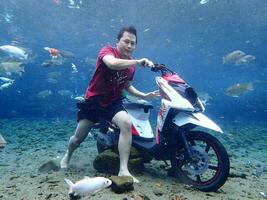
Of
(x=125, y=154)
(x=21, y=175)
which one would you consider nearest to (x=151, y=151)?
(x=125, y=154)

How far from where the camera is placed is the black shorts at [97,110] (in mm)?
5250

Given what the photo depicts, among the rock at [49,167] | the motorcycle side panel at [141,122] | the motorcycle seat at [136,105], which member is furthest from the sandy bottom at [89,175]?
the motorcycle seat at [136,105]

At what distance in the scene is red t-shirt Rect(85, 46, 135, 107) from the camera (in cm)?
516

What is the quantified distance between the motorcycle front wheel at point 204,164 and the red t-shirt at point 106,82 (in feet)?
5.41

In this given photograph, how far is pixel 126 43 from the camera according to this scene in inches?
202

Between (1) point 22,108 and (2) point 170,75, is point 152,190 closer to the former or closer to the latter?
(2) point 170,75

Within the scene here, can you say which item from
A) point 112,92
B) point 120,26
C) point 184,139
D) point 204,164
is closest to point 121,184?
point 184,139

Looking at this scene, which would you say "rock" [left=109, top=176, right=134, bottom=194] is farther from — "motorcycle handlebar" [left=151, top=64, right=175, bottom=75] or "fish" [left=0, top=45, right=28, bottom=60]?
"fish" [left=0, top=45, right=28, bottom=60]

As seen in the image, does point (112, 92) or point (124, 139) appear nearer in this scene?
point (124, 139)

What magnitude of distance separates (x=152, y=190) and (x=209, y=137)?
1.28 metres

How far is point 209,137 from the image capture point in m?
4.42

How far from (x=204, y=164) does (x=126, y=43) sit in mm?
2613

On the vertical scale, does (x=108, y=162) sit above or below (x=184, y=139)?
below

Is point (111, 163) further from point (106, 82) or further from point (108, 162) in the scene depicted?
point (106, 82)
